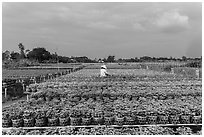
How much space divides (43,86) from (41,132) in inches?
260

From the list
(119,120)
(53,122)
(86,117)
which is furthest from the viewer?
(86,117)

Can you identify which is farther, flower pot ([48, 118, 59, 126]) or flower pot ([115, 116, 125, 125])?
flower pot ([48, 118, 59, 126])

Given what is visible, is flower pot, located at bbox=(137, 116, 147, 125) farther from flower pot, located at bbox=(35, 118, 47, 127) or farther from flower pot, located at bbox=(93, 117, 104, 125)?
flower pot, located at bbox=(35, 118, 47, 127)

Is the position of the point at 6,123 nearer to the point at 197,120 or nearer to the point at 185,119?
the point at 185,119

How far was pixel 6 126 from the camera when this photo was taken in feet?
15.5

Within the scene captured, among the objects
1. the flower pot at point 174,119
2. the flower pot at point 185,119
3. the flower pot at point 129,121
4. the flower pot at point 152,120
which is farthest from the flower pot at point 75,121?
the flower pot at point 185,119

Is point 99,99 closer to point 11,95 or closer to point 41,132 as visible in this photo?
point 41,132

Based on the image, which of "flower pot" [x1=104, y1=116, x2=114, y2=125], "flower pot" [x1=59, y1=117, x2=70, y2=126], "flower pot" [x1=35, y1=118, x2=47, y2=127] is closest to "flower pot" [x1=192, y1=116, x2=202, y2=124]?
"flower pot" [x1=104, y1=116, x2=114, y2=125]

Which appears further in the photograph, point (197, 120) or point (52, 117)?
point (52, 117)

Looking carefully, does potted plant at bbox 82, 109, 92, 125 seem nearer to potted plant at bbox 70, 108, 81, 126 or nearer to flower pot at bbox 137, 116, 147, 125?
potted plant at bbox 70, 108, 81, 126

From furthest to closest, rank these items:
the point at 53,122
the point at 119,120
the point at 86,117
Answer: the point at 86,117
the point at 53,122
the point at 119,120

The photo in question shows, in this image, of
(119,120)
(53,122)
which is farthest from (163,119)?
(53,122)

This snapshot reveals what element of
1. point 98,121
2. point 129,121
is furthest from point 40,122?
point 129,121

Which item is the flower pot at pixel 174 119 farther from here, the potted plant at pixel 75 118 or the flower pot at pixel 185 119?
the potted plant at pixel 75 118
